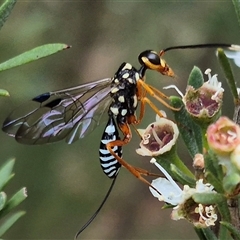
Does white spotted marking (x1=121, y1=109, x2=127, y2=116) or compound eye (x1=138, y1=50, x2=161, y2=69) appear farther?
white spotted marking (x1=121, y1=109, x2=127, y2=116)

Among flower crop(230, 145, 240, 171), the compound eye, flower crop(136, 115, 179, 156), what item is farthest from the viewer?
the compound eye

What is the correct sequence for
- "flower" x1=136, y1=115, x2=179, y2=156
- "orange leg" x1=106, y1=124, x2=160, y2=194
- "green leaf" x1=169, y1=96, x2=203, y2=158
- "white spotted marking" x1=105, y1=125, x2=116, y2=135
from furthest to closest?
"white spotted marking" x1=105, y1=125, x2=116, y2=135
"orange leg" x1=106, y1=124, x2=160, y2=194
"flower" x1=136, y1=115, x2=179, y2=156
"green leaf" x1=169, y1=96, x2=203, y2=158

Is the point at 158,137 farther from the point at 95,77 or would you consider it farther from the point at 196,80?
the point at 95,77

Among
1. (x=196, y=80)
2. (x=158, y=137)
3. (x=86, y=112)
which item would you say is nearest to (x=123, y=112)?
(x=86, y=112)

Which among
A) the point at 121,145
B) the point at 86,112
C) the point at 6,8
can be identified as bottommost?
the point at 121,145

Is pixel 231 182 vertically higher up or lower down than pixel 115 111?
higher up

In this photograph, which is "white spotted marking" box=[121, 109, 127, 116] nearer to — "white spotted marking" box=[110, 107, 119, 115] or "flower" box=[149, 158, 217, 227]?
"white spotted marking" box=[110, 107, 119, 115]

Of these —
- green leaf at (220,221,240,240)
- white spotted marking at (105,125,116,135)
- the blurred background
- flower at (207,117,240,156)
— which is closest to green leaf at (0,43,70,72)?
flower at (207,117,240,156)

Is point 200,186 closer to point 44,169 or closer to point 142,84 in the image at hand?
point 142,84
